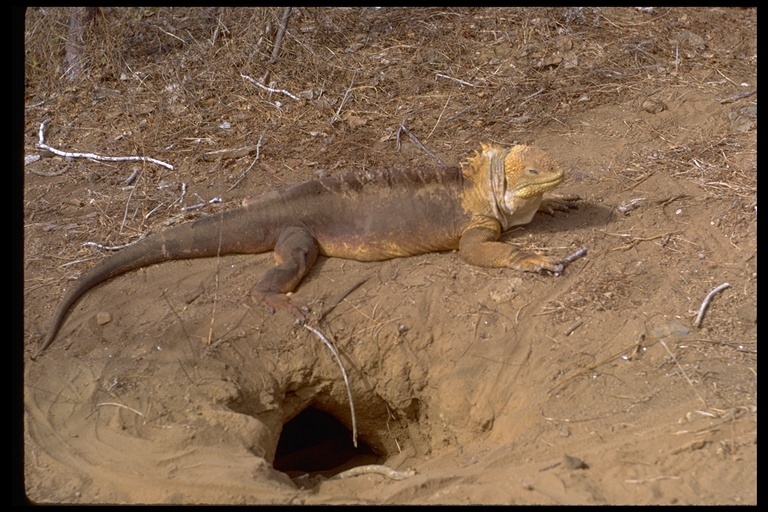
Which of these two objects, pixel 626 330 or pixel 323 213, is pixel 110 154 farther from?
pixel 626 330

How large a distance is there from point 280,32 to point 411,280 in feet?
15.6

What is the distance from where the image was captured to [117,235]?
6.79 meters

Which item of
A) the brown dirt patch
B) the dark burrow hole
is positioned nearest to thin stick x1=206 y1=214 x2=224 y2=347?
the brown dirt patch

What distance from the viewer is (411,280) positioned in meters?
5.98

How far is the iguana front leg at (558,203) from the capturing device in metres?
6.61

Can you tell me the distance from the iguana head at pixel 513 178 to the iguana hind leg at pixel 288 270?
4.90 feet

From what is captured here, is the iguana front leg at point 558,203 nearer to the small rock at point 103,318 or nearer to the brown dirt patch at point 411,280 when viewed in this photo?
the brown dirt patch at point 411,280

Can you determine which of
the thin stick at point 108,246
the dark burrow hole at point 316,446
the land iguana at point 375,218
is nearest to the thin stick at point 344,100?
the land iguana at point 375,218

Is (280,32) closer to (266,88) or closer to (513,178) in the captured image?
(266,88)

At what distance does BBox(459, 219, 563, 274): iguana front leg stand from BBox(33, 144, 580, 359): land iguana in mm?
11

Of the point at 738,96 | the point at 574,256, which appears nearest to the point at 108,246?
the point at 574,256

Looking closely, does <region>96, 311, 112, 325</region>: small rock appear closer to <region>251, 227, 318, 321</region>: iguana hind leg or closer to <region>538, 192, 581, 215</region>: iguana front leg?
<region>251, 227, 318, 321</region>: iguana hind leg

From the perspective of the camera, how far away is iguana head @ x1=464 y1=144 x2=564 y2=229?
19.8 ft

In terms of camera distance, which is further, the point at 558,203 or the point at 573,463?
the point at 558,203
